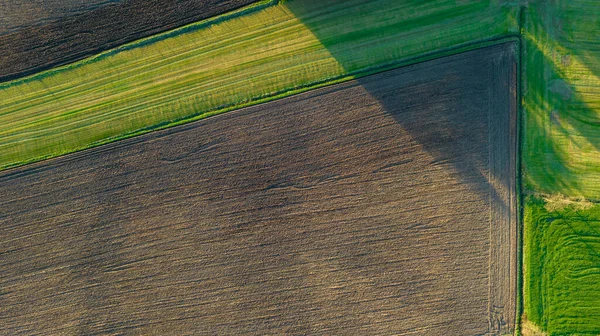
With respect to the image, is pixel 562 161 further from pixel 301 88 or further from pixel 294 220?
pixel 294 220

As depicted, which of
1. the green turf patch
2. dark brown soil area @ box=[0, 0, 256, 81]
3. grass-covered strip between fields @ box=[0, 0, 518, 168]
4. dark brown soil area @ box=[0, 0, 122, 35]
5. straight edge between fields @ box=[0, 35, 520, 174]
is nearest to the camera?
the green turf patch

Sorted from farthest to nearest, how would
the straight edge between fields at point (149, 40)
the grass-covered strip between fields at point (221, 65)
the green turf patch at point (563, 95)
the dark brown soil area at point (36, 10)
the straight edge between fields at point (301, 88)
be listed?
the dark brown soil area at point (36, 10)
the straight edge between fields at point (149, 40)
the grass-covered strip between fields at point (221, 65)
the straight edge between fields at point (301, 88)
the green turf patch at point (563, 95)

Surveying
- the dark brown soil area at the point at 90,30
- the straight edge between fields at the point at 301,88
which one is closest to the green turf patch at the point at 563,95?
the straight edge between fields at the point at 301,88

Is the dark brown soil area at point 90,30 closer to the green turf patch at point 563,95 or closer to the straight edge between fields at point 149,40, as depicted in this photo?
the straight edge between fields at point 149,40

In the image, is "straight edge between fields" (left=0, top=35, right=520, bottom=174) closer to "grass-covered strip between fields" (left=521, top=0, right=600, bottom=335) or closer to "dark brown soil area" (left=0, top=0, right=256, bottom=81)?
"grass-covered strip between fields" (left=521, top=0, right=600, bottom=335)

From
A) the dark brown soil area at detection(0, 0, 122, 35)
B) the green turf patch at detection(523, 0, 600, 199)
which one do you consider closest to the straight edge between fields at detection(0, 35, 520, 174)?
the green turf patch at detection(523, 0, 600, 199)

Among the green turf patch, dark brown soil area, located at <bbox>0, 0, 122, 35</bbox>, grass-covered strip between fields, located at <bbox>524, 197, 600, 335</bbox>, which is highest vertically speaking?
dark brown soil area, located at <bbox>0, 0, 122, 35</bbox>

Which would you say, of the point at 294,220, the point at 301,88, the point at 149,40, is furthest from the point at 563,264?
the point at 149,40
